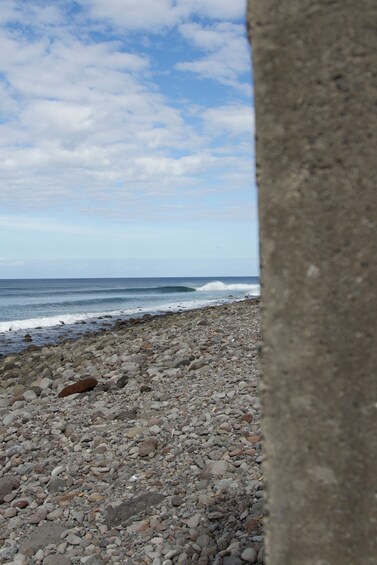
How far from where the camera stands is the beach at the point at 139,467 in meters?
4.02

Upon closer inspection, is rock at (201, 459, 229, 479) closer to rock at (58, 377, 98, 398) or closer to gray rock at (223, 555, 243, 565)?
gray rock at (223, 555, 243, 565)

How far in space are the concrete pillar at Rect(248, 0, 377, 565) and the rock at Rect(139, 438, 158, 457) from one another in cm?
404

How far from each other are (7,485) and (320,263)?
460 cm

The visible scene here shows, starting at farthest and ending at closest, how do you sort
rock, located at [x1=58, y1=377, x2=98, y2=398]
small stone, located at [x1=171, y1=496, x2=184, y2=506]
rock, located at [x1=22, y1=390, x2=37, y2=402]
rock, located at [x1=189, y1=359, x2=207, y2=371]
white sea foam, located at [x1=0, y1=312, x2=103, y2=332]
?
white sea foam, located at [x1=0, y1=312, x2=103, y2=332]
rock, located at [x1=22, y1=390, x2=37, y2=402]
rock, located at [x1=189, y1=359, x2=207, y2=371]
rock, located at [x1=58, y1=377, x2=98, y2=398]
small stone, located at [x1=171, y1=496, x2=184, y2=506]

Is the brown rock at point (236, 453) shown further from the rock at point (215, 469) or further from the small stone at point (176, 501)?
the small stone at point (176, 501)

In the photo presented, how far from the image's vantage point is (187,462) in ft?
16.8

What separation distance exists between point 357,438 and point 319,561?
347mm

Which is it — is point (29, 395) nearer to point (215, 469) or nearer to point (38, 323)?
point (215, 469)

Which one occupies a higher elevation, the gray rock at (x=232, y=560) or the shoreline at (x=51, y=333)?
the gray rock at (x=232, y=560)

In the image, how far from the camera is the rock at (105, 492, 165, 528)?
4.45 meters

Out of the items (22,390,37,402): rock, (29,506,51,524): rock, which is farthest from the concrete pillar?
(22,390,37,402): rock

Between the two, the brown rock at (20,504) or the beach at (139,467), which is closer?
the beach at (139,467)

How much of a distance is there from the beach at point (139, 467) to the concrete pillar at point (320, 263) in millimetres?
2171

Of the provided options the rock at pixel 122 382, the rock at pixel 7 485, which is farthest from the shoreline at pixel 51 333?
the rock at pixel 7 485
